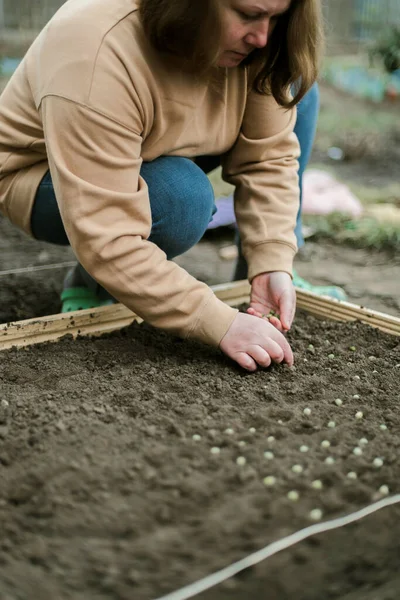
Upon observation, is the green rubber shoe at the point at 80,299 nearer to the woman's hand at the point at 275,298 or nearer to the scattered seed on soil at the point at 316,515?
the woman's hand at the point at 275,298

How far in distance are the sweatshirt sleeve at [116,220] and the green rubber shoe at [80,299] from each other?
0.57 m

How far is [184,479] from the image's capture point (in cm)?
111

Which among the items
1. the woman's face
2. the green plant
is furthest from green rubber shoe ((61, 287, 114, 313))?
the green plant

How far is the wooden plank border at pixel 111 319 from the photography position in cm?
179

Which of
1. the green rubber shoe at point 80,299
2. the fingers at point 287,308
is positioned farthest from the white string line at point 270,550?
the green rubber shoe at point 80,299

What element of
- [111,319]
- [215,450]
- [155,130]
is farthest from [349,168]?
[215,450]

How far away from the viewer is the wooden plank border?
5.89ft

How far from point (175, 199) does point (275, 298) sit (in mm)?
375

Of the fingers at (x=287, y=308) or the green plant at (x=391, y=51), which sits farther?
the green plant at (x=391, y=51)

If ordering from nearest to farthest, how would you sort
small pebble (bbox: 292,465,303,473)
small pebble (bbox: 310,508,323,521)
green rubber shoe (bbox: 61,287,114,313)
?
small pebble (bbox: 310,508,323,521)
small pebble (bbox: 292,465,303,473)
green rubber shoe (bbox: 61,287,114,313)

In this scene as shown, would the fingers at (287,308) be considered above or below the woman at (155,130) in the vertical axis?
below

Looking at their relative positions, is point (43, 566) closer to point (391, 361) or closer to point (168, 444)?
point (168, 444)

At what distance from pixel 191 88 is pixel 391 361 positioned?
33.0 inches

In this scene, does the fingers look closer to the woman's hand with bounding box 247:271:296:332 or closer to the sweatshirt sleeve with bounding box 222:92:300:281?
the woman's hand with bounding box 247:271:296:332
